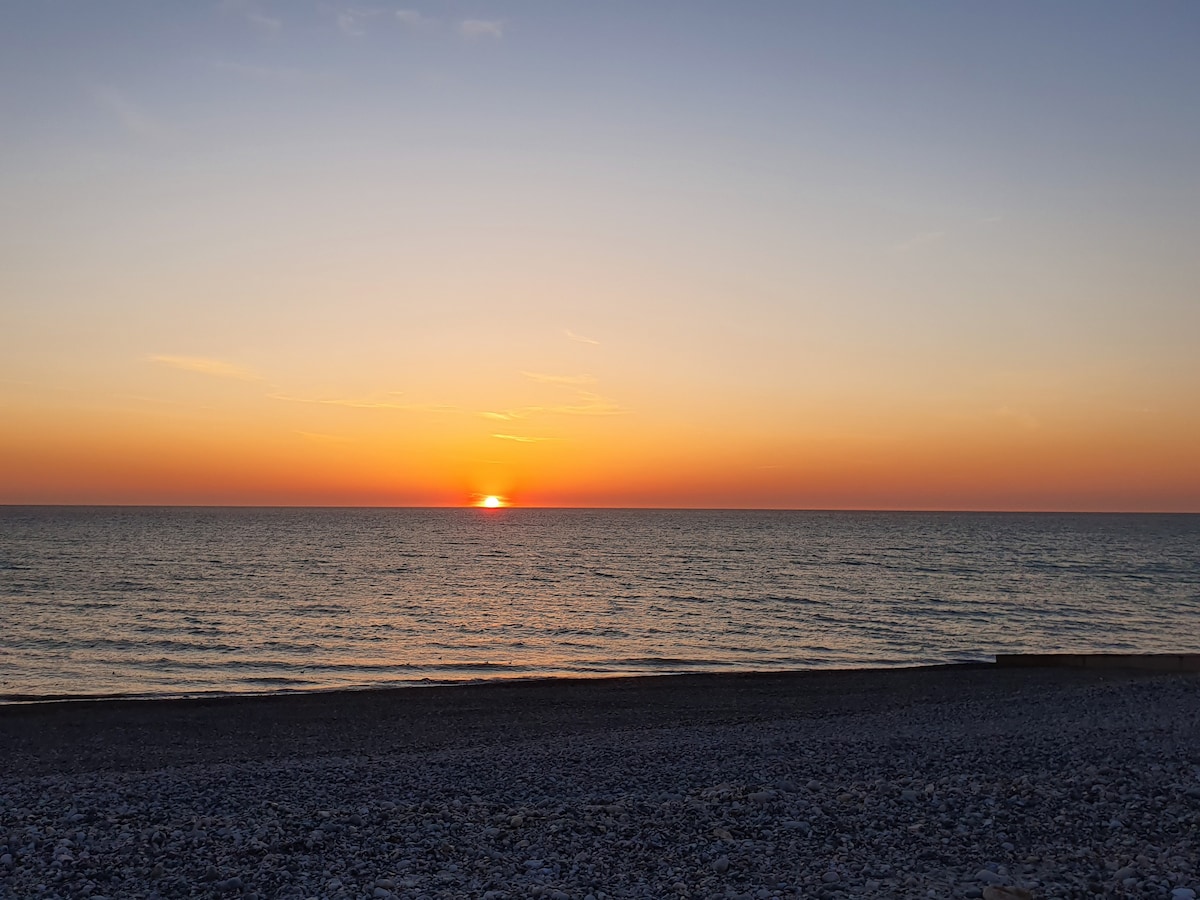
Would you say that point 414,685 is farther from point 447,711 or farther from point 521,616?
point 521,616

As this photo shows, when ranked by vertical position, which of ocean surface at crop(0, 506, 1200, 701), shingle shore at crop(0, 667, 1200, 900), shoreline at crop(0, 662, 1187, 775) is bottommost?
ocean surface at crop(0, 506, 1200, 701)

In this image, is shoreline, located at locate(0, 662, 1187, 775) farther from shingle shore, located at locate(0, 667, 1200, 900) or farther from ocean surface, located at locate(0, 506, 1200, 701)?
ocean surface, located at locate(0, 506, 1200, 701)

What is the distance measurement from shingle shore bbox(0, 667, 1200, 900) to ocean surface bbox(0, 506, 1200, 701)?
33.3 feet

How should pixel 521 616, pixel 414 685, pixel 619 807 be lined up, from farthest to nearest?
pixel 521 616 < pixel 414 685 < pixel 619 807

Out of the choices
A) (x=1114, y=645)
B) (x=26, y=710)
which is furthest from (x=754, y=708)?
(x=1114, y=645)

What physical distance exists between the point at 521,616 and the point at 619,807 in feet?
124

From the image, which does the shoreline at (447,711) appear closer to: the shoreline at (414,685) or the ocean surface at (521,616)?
the shoreline at (414,685)

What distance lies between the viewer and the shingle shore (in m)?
8.70

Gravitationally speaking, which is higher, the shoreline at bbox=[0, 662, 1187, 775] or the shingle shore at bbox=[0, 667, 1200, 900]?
the shingle shore at bbox=[0, 667, 1200, 900]

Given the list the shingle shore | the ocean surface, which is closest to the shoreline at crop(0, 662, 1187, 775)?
the shingle shore

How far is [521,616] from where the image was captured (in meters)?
48.5

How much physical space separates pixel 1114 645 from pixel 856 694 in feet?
69.8

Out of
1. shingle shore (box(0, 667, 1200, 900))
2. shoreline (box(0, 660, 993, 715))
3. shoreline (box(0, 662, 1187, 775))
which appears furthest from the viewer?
shoreline (box(0, 660, 993, 715))

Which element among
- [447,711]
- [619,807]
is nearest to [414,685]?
[447,711]
